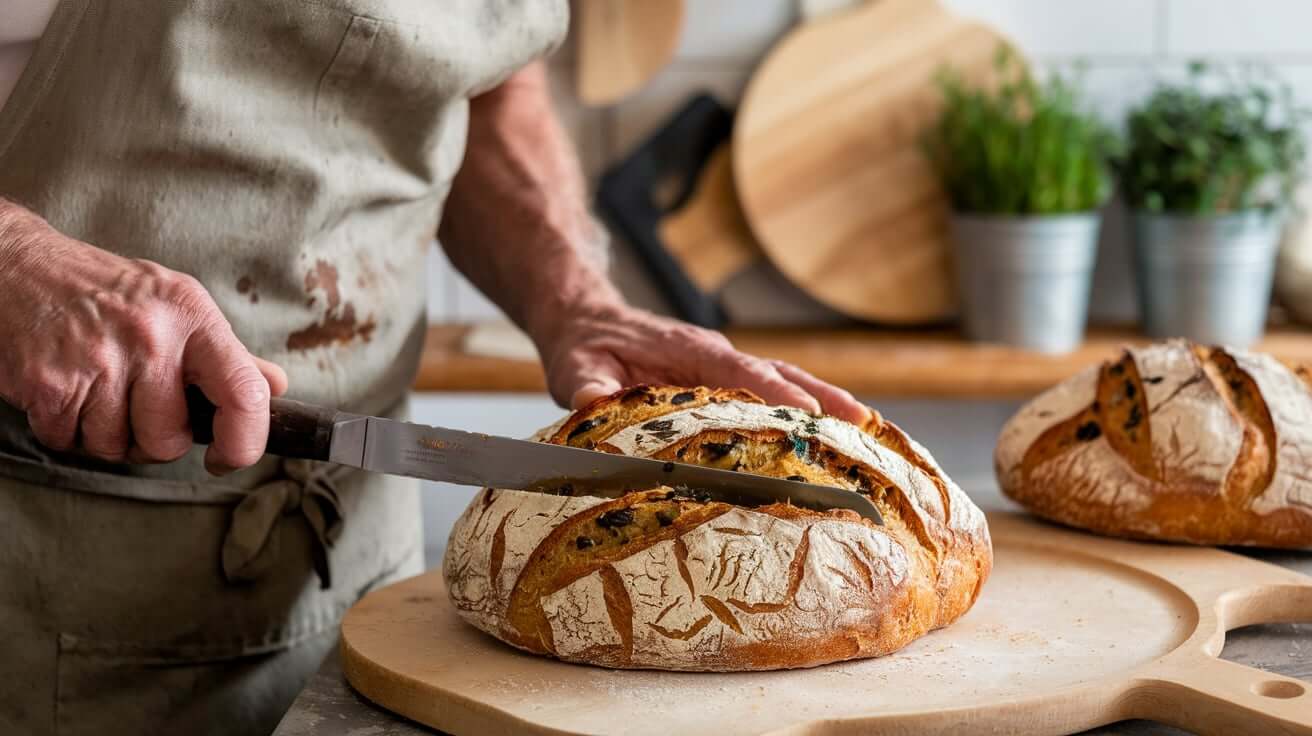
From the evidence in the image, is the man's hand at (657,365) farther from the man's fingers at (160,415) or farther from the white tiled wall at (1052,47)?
the white tiled wall at (1052,47)

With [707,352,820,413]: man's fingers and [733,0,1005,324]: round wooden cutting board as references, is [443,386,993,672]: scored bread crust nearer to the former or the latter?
[707,352,820,413]: man's fingers

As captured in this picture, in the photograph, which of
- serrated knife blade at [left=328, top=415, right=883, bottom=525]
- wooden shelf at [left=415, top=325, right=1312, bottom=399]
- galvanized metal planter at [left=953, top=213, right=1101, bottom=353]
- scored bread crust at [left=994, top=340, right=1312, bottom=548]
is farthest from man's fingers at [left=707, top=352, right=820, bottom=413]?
galvanized metal planter at [left=953, top=213, right=1101, bottom=353]

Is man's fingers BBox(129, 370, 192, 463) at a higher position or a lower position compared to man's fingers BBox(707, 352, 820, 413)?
higher

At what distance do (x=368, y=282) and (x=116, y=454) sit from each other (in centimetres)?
37

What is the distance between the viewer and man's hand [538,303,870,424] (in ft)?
3.94

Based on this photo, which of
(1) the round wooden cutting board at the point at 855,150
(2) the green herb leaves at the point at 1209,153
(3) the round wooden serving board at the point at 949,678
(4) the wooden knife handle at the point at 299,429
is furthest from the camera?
(1) the round wooden cutting board at the point at 855,150

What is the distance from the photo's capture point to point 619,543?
1.00 meters

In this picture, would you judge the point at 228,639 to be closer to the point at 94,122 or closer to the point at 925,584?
the point at 94,122

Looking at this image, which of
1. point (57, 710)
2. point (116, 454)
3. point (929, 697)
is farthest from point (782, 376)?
point (57, 710)

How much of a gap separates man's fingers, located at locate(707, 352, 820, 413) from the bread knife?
16 cm

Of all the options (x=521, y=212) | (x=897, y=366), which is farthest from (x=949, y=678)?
(x=897, y=366)

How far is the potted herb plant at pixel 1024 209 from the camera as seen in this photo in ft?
8.23

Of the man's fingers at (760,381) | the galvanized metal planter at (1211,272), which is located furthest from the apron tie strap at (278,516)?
the galvanized metal planter at (1211,272)

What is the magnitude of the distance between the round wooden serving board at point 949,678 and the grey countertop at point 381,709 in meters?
0.01
